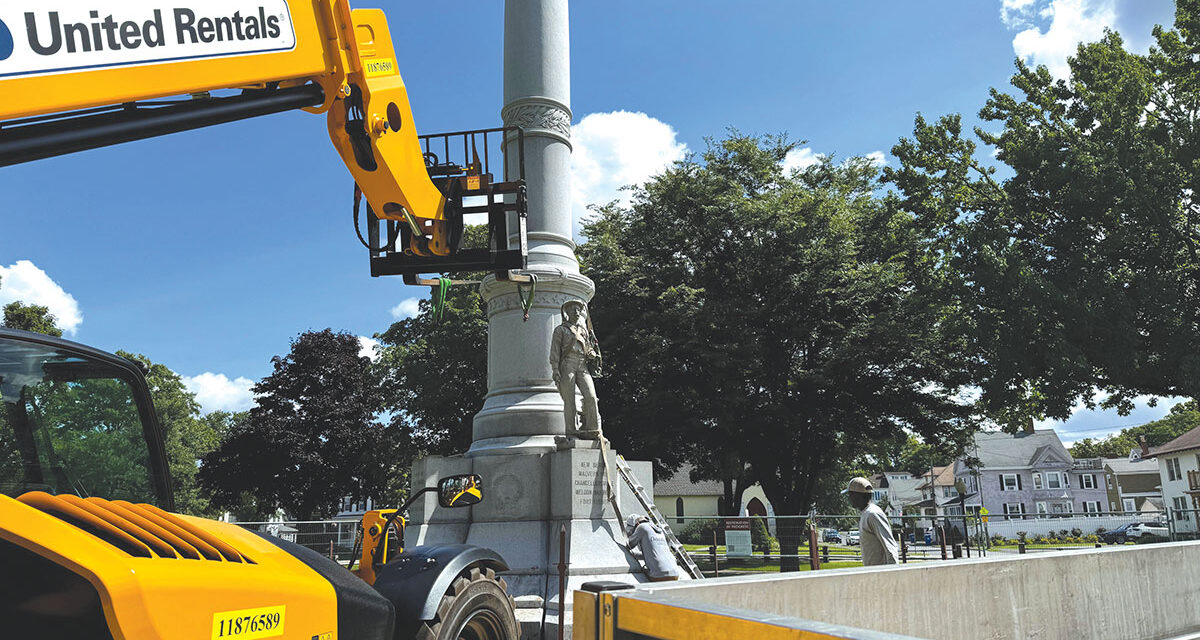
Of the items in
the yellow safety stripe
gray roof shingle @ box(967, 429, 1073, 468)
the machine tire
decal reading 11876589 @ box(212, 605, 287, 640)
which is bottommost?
the machine tire

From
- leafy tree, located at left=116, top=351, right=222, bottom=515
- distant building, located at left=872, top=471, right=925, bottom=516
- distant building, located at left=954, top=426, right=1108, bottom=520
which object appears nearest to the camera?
leafy tree, located at left=116, top=351, right=222, bottom=515

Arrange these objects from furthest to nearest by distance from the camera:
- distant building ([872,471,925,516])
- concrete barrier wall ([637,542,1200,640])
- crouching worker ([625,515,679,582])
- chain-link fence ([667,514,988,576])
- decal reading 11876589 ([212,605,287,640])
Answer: distant building ([872,471,925,516]), chain-link fence ([667,514,988,576]), crouching worker ([625,515,679,582]), concrete barrier wall ([637,542,1200,640]), decal reading 11876589 ([212,605,287,640])

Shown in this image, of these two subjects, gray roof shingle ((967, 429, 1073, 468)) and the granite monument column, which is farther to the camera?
gray roof shingle ((967, 429, 1073, 468))

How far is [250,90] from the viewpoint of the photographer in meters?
4.50

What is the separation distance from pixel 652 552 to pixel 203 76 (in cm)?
839

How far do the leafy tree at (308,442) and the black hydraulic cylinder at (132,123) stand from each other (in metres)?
37.5

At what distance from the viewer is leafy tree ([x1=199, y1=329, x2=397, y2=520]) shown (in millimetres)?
42156

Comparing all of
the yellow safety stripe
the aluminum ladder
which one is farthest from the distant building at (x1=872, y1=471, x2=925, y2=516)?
the yellow safety stripe

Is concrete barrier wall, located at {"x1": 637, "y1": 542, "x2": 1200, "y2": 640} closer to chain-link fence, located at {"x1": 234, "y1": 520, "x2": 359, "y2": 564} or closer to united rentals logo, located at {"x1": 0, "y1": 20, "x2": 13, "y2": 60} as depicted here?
united rentals logo, located at {"x1": 0, "y1": 20, "x2": 13, "y2": 60}

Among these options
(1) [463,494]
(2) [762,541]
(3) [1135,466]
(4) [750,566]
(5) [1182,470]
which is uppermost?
(3) [1135,466]

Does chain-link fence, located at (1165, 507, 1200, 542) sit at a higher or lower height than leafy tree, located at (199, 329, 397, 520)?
lower

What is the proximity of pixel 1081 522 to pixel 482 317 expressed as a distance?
2441cm

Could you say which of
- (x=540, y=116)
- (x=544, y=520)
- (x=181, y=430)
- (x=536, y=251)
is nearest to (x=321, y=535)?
(x=544, y=520)

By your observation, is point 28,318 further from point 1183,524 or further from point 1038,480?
point 1038,480
